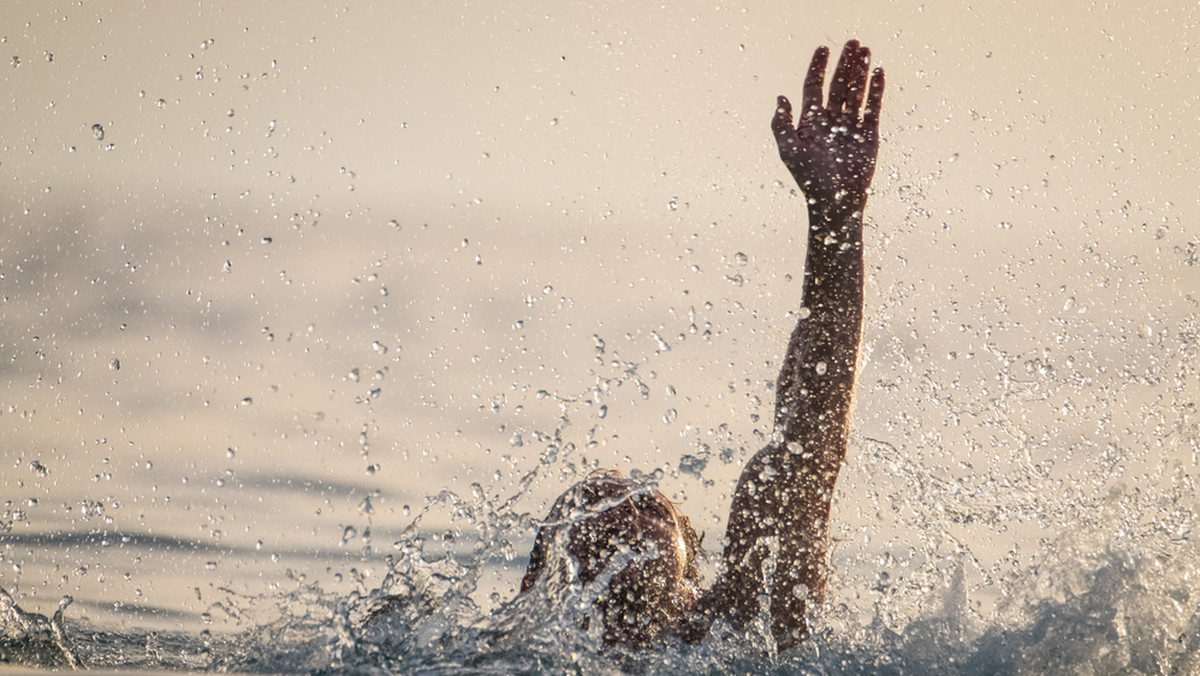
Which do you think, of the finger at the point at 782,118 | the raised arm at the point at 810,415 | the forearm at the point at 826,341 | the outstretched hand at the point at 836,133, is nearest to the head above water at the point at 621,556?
the raised arm at the point at 810,415

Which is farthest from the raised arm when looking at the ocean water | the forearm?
the ocean water

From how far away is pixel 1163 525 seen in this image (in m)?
3.32

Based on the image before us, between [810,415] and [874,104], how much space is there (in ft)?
3.25

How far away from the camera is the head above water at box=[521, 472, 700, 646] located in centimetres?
296

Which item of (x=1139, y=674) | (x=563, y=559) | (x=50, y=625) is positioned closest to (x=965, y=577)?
(x=1139, y=674)

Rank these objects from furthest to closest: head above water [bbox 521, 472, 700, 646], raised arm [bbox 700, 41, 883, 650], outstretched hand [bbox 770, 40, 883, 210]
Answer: outstretched hand [bbox 770, 40, 883, 210]
raised arm [bbox 700, 41, 883, 650]
head above water [bbox 521, 472, 700, 646]

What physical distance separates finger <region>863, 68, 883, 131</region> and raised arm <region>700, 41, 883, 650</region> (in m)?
0.01

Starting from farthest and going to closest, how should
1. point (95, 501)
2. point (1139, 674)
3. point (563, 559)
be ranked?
point (95, 501) → point (563, 559) → point (1139, 674)

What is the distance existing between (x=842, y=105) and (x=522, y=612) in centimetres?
181

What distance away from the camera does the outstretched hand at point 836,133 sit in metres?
3.19

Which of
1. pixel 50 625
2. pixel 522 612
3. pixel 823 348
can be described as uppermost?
pixel 823 348

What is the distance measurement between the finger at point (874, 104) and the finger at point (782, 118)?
231 mm

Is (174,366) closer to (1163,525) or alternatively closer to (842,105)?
(842,105)

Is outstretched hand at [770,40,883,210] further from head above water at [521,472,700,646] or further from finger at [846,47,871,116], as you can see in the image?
head above water at [521,472,700,646]
